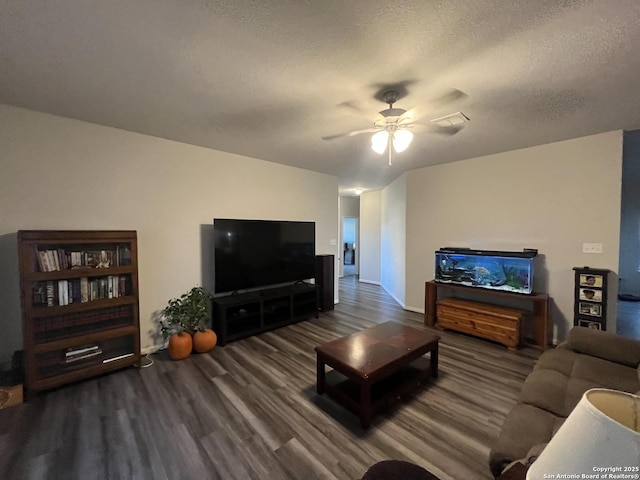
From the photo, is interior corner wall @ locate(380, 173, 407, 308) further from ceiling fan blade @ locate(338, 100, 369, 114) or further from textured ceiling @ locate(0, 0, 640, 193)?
ceiling fan blade @ locate(338, 100, 369, 114)

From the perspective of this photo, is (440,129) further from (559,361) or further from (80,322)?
(80,322)

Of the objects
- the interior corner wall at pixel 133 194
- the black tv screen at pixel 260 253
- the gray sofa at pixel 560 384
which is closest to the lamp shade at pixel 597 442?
the gray sofa at pixel 560 384

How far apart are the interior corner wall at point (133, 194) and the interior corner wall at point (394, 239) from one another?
2348mm

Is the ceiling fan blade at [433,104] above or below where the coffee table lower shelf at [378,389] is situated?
above

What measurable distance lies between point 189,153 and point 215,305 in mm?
1977

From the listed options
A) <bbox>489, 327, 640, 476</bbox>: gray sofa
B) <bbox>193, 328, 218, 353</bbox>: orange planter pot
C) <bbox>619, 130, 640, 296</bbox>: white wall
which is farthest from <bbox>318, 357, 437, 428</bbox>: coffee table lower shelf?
<bbox>619, 130, 640, 296</bbox>: white wall

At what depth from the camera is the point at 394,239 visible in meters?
5.91

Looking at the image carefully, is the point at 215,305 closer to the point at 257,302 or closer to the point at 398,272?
the point at 257,302

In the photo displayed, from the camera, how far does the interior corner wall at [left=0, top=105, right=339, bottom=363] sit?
241 cm

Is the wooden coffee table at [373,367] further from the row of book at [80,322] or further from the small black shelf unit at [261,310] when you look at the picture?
the row of book at [80,322]

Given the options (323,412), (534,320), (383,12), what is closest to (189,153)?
(383,12)

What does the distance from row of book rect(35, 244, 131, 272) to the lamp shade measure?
335cm

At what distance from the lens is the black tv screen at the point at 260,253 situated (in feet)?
11.5

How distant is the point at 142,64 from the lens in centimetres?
177
